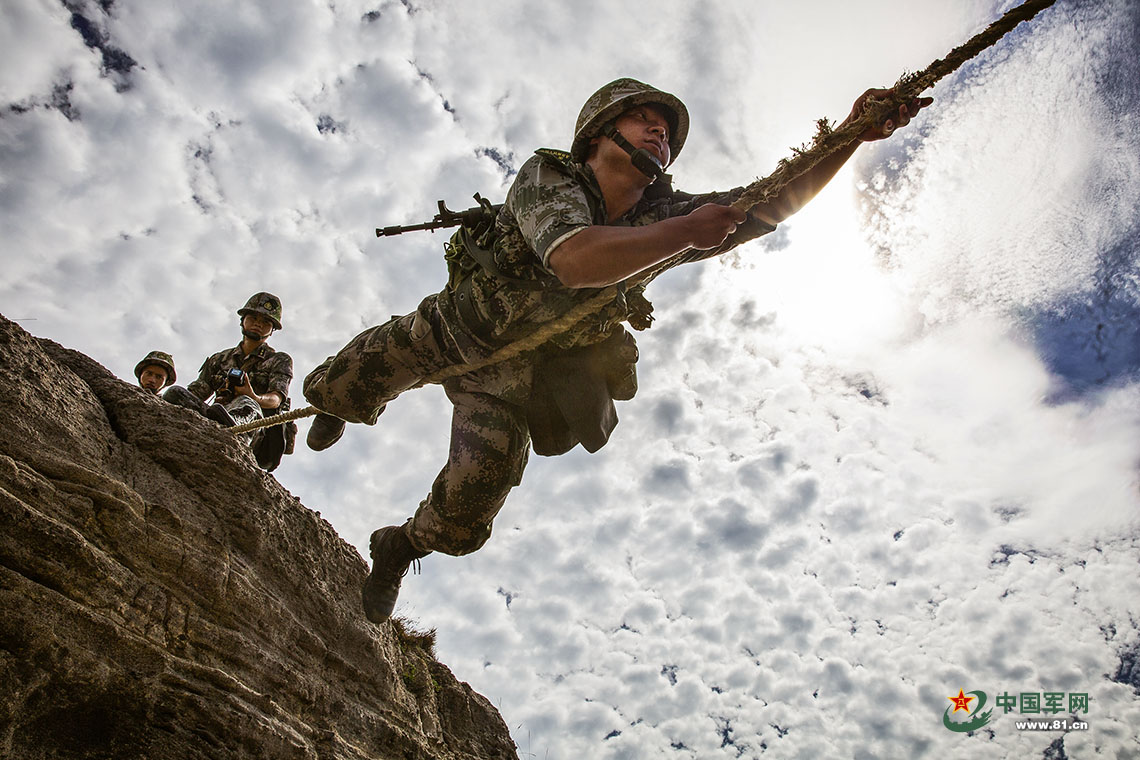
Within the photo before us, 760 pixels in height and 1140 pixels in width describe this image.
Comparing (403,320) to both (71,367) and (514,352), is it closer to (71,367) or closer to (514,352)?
(514,352)

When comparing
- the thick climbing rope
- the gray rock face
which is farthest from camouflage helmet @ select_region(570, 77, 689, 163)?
the gray rock face

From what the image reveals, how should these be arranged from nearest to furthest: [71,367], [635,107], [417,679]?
[635,107]
[71,367]
[417,679]

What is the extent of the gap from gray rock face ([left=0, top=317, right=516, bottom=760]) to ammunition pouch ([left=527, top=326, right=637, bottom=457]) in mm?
2247

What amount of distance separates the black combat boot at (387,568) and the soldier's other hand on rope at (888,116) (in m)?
3.88

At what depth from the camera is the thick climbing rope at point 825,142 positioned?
2785 mm

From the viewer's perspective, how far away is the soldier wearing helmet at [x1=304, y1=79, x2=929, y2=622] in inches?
144

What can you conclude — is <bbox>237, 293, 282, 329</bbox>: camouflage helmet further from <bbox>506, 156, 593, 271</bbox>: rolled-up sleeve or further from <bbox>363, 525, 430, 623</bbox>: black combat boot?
<bbox>506, 156, 593, 271</bbox>: rolled-up sleeve

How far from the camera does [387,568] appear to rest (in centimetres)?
477

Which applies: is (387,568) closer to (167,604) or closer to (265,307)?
(167,604)

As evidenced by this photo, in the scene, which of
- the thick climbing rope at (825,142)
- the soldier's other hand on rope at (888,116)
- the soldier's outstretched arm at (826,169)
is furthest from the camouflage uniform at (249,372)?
the soldier's other hand on rope at (888,116)

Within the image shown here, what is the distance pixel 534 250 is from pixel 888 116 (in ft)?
6.11

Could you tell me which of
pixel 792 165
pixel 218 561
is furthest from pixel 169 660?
pixel 792 165

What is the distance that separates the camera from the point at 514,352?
13.4 feet

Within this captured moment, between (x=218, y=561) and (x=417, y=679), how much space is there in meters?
2.62
